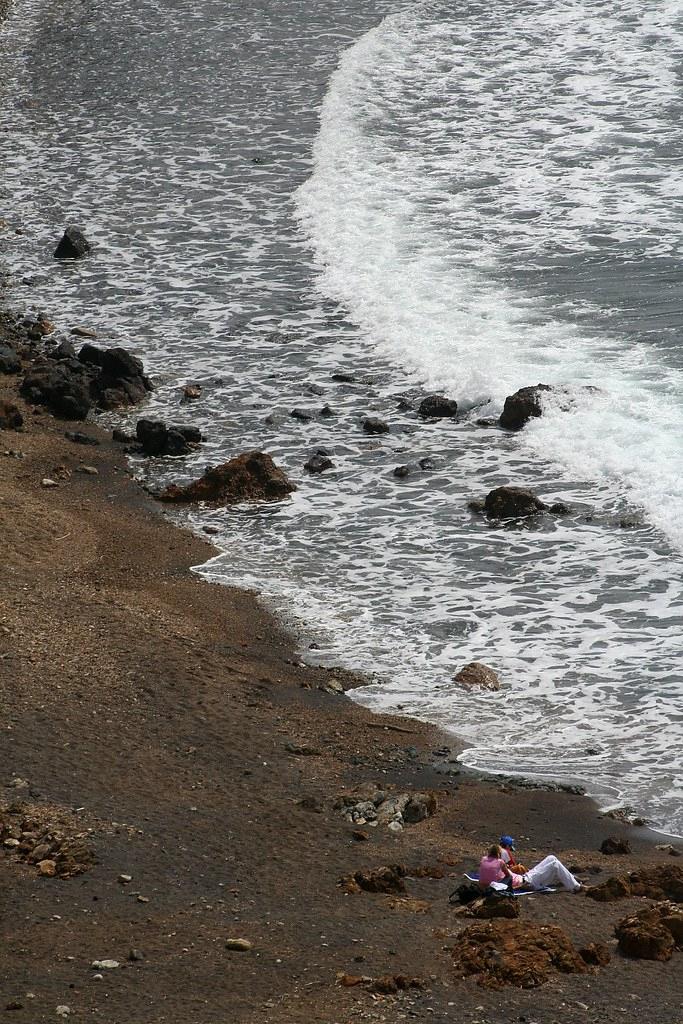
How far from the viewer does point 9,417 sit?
50.8 feet

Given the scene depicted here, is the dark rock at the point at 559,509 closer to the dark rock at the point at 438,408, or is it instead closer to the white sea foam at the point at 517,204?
the white sea foam at the point at 517,204

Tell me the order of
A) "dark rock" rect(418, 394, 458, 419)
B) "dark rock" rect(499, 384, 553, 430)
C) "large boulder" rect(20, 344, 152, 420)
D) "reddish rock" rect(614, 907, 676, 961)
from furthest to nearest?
"large boulder" rect(20, 344, 152, 420) → "dark rock" rect(418, 394, 458, 419) → "dark rock" rect(499, 384, 553, 430) → "reddish rock" rect(614, 907, 676, 961)

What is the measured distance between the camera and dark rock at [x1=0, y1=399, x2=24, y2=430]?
15430 mm

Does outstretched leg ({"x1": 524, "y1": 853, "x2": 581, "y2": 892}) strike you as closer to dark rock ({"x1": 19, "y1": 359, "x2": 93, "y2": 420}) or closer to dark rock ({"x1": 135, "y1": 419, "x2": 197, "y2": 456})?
dark rock ({"x1": 135, "y1": 419, "x2": 197, "y2": 456})

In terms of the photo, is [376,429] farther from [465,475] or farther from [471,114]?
[471,114]

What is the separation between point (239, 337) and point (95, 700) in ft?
33.3

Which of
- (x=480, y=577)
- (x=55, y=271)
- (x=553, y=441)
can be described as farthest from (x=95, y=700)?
(x=55, y=271)

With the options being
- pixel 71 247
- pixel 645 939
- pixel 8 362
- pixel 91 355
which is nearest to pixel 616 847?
pixel 645 939

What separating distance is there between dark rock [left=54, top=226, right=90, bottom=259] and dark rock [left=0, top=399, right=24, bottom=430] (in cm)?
723

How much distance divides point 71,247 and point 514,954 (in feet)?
56.9

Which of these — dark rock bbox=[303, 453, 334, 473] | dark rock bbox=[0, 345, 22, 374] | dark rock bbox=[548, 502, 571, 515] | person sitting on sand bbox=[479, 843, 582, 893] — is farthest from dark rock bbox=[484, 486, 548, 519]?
dark rock bbox=[0, 345, 22, 374]

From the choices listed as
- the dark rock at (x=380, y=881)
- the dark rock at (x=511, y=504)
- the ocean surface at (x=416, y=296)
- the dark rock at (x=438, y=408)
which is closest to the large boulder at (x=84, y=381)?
the ocean surface at (x=416, y=296)

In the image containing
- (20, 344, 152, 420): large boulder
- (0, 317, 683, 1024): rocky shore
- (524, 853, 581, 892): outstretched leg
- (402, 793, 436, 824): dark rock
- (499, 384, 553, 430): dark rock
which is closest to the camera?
(0, 317, 683, 1024): rocky shore

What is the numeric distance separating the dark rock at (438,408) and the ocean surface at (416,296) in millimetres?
298
